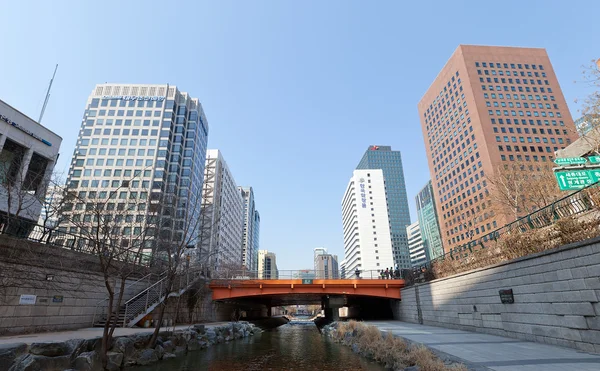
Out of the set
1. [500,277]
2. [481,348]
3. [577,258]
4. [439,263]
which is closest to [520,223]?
[500,277]

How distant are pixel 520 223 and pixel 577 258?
5933 mm

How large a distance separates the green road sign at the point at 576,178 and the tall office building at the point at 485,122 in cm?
7886

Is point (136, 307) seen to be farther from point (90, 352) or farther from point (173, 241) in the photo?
point (90, 352)

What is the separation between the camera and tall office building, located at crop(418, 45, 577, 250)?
90.9 metres

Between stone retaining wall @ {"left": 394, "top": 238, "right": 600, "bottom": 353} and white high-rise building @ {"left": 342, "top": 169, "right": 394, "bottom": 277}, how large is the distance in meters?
132

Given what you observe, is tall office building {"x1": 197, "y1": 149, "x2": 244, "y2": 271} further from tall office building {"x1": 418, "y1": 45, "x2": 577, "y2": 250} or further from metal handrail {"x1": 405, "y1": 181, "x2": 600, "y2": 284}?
metal handrail {"x1": 405, "y1": 181, "x2": 600, "y2": 284}

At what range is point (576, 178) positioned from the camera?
46.5ft

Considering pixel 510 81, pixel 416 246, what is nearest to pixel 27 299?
pixel 510 81

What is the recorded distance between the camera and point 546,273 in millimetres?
12797

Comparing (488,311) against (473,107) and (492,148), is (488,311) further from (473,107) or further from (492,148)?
(473,107)

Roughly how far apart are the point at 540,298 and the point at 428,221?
15710 centimetres

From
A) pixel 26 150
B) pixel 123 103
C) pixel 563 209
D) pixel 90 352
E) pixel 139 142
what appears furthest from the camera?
pixel 123 103

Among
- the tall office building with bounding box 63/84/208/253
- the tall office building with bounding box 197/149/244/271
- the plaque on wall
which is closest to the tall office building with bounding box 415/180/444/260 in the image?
the tall office building with bounding box 197/149/244/271

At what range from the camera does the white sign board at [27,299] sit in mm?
15227
